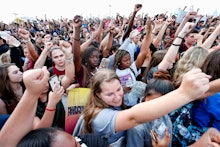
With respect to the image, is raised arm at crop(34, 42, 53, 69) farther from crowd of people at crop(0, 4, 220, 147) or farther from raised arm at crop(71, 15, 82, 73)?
raised arm at crop(71, 15, 82, 73)

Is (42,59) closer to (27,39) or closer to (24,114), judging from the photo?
(27,39)

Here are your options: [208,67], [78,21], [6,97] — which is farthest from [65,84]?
[208,67]

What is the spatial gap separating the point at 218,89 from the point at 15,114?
1200 mm

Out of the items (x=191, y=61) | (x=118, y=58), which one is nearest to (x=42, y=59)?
(x=118, y=58)

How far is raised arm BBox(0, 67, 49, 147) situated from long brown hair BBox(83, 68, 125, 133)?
0.48 meters

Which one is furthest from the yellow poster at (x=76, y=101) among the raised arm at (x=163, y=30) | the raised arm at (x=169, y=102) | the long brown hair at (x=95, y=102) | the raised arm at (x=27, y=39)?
the raised arm at (x=163, y=30)

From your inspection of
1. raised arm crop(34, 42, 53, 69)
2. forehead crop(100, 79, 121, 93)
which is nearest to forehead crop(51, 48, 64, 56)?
raised arm crop(34, 42, 53, 69)

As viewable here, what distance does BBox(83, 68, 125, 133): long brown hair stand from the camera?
5.00 ft

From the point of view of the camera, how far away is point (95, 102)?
160cm

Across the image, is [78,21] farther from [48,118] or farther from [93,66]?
[48,118]

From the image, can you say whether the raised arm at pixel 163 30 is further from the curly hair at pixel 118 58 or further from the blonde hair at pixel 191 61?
the blonde hair at pixel 191 61

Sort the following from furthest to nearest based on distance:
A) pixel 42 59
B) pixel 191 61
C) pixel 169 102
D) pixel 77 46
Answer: pixel 42 59
pixel 77 46
pixel 191 61
pixel 169 102

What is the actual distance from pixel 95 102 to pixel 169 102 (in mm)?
702

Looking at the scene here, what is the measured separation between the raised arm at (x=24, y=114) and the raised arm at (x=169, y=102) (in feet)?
1.56
